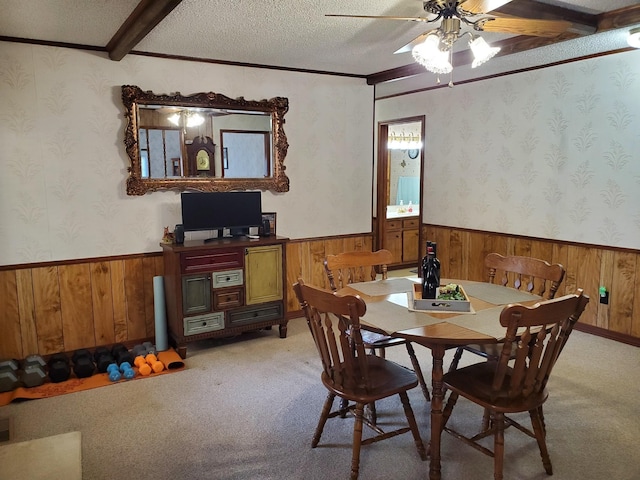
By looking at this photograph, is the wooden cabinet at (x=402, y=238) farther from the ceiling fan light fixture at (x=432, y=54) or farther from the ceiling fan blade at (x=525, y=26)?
the ceiling fan light fixture at (x=432, y=54)

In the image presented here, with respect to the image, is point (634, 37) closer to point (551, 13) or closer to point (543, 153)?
point (551, 13)

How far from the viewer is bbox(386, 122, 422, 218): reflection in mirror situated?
735 cm

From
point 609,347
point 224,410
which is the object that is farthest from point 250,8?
point 609,347

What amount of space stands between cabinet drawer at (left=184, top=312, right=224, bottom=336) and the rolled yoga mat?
250 mm

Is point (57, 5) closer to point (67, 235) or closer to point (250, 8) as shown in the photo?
point (250, 8)

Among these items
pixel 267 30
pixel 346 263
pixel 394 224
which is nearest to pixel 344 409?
pixel 346 263

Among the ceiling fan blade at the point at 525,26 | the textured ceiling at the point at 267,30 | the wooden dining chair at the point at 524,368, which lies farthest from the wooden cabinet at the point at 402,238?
the wooden dining chair at the point at 524,368

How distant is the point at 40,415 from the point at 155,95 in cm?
240

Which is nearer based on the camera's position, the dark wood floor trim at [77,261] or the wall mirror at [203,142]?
the dark wood floor trim at [77,261]

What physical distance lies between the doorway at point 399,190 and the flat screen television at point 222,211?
2355 millimetres

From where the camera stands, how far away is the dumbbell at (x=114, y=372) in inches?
131

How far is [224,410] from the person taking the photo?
114 inches

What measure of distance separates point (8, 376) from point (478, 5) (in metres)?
3.59

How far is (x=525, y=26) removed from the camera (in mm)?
2723
